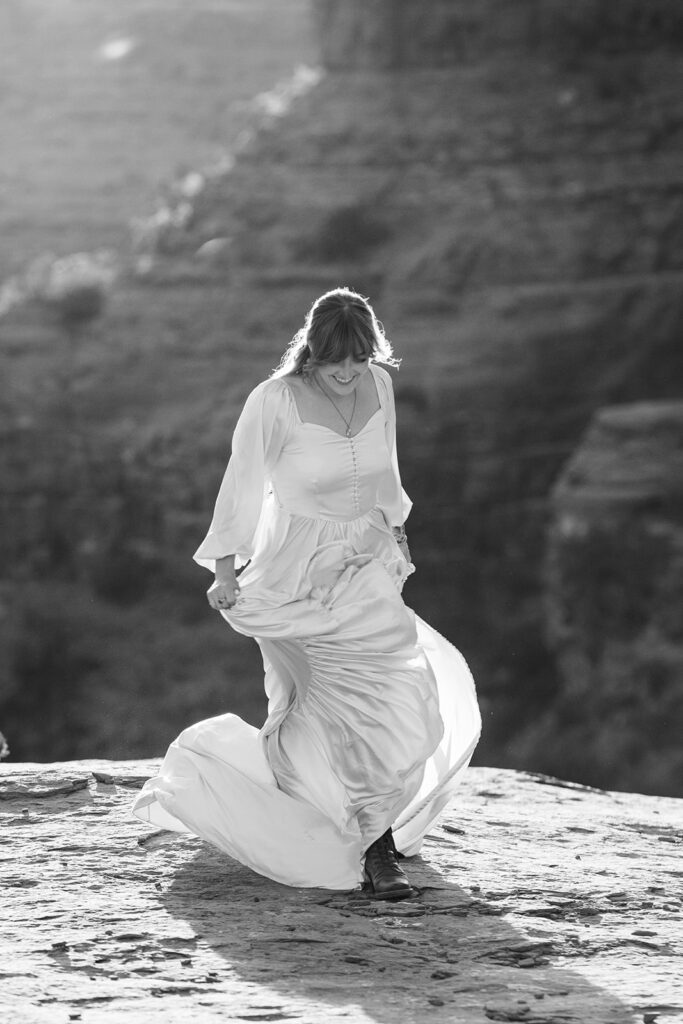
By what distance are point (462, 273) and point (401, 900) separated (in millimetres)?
27340

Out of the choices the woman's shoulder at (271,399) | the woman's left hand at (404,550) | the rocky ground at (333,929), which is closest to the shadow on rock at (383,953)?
the rocky ground at (333,929)

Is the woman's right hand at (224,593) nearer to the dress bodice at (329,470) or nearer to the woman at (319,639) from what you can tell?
the woman at (319,639)

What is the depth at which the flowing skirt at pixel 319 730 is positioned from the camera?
4.38 m

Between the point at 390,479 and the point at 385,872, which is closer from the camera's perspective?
the point at 385,872

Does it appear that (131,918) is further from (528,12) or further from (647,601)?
(528,12)

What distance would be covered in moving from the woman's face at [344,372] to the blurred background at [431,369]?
796 inches

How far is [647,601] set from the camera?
24.7 metres

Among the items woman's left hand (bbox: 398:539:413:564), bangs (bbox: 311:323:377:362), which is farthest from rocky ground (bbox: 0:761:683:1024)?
bangs (bbox: 311:323:377:362)

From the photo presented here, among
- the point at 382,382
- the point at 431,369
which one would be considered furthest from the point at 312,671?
the point at 431,369

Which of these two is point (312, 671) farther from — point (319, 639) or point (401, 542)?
point (401, 542)

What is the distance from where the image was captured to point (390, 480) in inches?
184

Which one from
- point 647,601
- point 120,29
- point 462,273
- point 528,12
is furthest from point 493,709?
point 120,29

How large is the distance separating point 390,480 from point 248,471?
463 mm

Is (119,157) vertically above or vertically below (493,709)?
above
